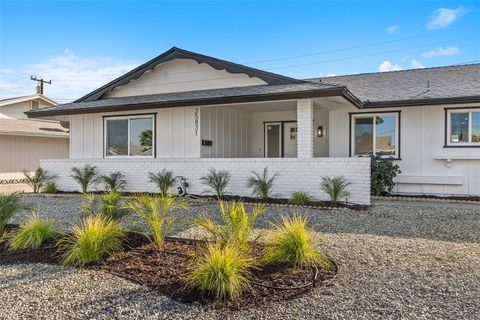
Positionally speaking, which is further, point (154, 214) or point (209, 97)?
point (209, 97)

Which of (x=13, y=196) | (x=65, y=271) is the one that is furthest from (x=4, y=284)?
(x=13, y=196)

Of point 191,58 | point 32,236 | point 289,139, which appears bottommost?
point 32,236

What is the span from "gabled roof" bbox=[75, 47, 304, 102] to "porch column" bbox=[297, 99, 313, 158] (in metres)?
1.09

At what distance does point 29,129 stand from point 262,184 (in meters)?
14.4

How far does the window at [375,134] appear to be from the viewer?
11.4 meters

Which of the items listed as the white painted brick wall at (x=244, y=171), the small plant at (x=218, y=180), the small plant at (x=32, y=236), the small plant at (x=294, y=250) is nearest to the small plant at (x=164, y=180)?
the white painted brick wall at (x=244, y=171)

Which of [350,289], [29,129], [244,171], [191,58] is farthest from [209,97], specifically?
[29,129]

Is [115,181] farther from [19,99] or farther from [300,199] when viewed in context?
[19,99]

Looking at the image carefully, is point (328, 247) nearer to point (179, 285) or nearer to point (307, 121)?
point (179, 285)

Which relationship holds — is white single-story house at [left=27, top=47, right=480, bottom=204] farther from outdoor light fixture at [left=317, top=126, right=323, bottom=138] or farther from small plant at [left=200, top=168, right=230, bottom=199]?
small plant at [left=200, top=168, right=230, bottom=199]

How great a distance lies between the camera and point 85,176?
12125mm

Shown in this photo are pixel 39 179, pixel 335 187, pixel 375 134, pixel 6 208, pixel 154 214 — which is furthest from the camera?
pixel 39 179

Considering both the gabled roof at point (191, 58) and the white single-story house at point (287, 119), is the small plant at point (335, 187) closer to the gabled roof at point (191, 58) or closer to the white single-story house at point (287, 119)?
the white single-story house at point (287, 119)

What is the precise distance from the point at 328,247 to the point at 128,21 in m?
14.8
